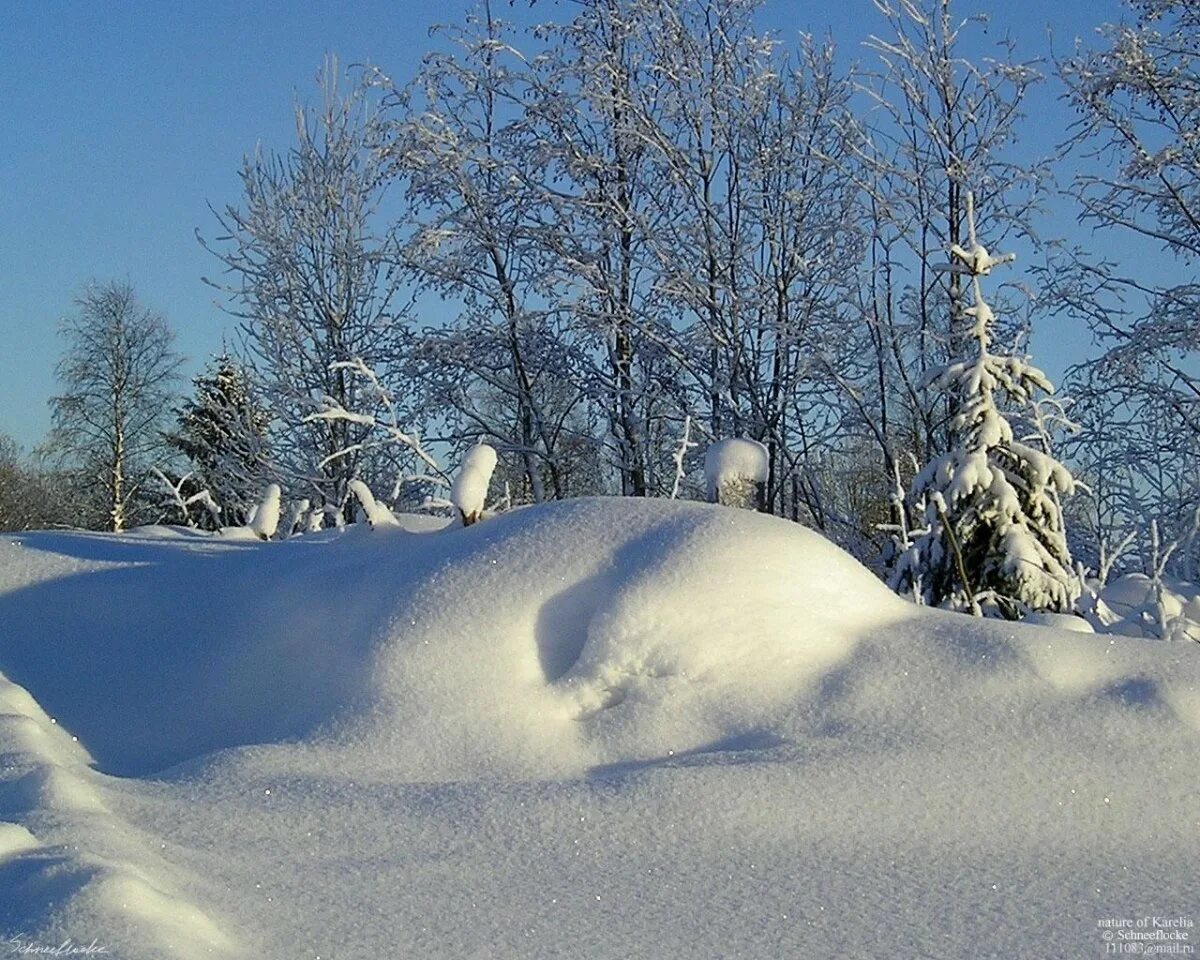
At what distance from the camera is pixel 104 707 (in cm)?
350

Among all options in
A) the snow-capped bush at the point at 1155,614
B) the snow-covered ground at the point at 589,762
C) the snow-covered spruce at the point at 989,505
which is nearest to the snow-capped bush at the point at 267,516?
the snow-covered ground at the point at 589,762

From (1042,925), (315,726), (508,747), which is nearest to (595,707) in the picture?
(508,747)

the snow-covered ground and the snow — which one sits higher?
the snow

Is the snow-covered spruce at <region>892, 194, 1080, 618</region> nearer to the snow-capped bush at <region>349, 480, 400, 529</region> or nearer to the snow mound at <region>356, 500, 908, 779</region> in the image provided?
the snow mound at <region>356, 500, 908, 779</region>

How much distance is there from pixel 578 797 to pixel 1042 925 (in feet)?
3.35

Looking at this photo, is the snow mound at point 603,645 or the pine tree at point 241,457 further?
the pine tree at point 241,457

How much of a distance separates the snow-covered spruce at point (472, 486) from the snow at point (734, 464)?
121 centimetres

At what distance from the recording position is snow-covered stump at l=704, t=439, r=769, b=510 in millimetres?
4922

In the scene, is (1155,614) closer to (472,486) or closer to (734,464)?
(734,464)

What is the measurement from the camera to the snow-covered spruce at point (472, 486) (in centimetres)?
394

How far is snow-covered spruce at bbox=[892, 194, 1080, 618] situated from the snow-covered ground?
201 cm

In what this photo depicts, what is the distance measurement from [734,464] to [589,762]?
7.60ft

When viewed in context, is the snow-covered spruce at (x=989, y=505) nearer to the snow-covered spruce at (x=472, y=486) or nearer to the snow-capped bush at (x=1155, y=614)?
the snow-capped bush at (x=1155, y=614)

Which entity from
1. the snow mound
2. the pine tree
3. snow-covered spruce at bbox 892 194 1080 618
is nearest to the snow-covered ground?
the snow mound
